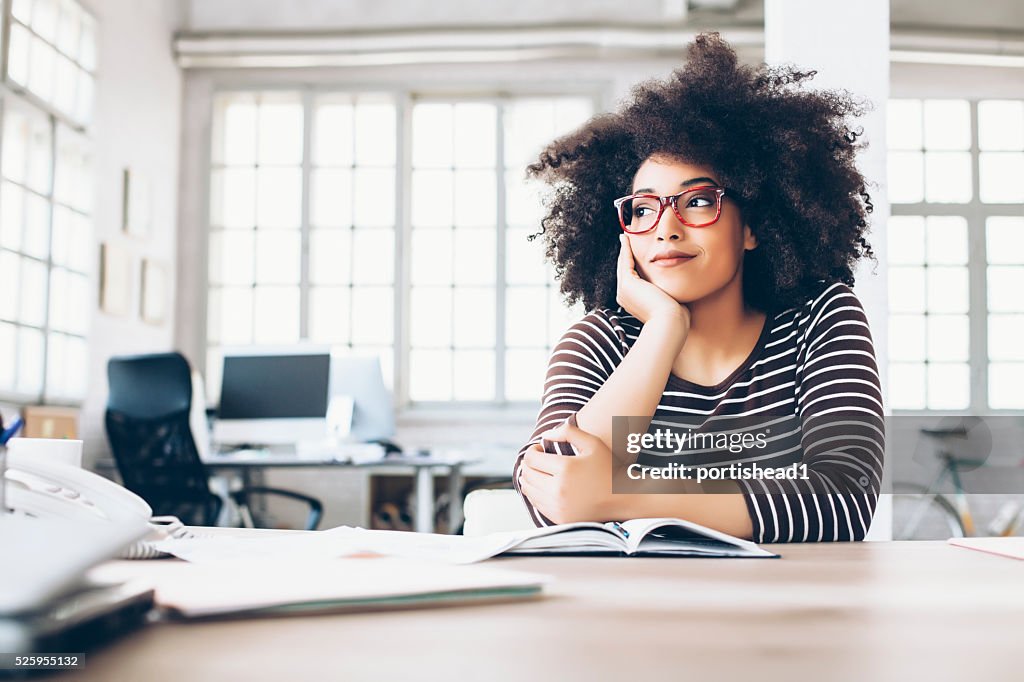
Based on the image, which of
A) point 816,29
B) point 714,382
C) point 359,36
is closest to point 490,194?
point 359,36

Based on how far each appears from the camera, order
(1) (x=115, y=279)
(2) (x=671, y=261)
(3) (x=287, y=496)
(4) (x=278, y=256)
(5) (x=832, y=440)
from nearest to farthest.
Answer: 1. (5) (x=832, y=440)
2. (2) (x=671, y=261)
3. (3) (x=287, y=496)
4. (1) (x=115, y=279)
5. (4) (x=278, y=256)

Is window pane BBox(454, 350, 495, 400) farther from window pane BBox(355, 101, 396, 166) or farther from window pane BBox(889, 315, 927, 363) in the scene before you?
window pane BBox(889, 315, 927, 363)

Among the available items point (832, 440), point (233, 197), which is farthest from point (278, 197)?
point (832, 440)

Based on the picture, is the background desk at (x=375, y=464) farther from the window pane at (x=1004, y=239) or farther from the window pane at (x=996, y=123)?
the window pane at (x=996, y=123)

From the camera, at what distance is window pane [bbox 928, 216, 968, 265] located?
7.03m

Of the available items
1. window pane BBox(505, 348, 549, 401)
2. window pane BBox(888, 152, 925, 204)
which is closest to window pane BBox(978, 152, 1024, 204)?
window pane BBox(888, 152, 925, 204)

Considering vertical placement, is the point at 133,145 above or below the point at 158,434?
above

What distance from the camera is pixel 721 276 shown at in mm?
1810

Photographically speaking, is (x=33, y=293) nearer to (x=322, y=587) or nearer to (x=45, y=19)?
(x=45, y=19)

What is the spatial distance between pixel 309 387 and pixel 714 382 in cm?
316

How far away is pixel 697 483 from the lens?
126 cm

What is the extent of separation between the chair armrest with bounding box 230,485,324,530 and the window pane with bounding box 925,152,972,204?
5.39m

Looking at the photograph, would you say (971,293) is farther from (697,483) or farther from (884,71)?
(697,483)

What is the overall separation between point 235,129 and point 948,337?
5.51 m
